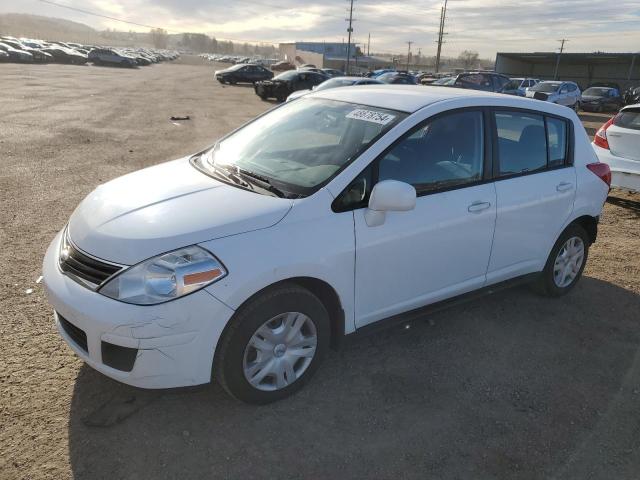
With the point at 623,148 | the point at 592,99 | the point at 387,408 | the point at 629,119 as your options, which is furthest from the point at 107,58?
the point at 387,408

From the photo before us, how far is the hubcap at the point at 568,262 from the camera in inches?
175

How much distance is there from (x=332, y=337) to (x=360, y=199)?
0.87m

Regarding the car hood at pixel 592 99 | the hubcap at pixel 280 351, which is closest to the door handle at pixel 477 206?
the hubcap at pixel 280 351

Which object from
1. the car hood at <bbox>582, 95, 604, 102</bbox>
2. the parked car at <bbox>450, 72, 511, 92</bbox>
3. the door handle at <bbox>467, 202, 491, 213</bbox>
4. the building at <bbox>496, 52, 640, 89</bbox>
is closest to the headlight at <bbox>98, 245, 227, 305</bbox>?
the door handle at <bbox>467, 202, 491, 213</bbox>

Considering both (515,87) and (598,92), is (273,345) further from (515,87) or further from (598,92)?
(598,92)

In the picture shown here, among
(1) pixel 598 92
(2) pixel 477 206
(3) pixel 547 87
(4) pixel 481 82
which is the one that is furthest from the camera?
(1) pixel 598 92

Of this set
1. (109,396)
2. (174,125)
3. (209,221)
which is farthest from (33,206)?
(174,125)

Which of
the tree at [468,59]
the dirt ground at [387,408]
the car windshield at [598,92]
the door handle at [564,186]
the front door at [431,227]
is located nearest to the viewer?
the dirt ground at [387,408]

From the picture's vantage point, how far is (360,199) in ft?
9.75

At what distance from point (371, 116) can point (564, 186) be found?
1.86 metres

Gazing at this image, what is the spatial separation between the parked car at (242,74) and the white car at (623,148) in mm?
31140

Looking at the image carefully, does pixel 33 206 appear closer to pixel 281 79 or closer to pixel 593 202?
pixel 593 202

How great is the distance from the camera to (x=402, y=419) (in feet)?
9.46

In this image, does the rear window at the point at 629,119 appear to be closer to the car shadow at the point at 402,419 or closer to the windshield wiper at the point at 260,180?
the car shadow at the point at 402,419
